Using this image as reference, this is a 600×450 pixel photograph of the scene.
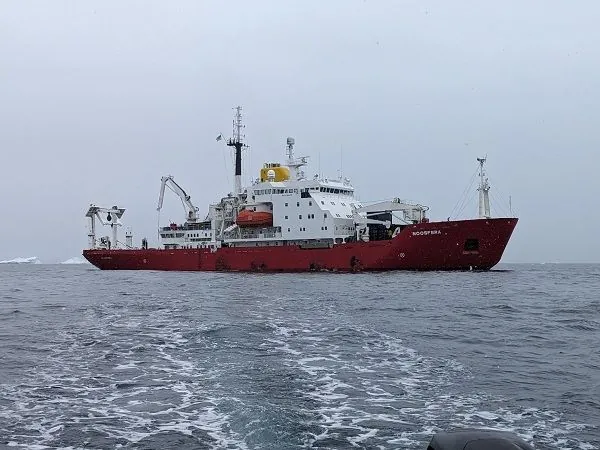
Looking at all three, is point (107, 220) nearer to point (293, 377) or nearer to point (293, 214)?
point (293, 214)

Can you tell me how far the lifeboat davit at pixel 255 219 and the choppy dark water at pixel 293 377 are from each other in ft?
103

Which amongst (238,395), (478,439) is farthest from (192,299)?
(478,439)

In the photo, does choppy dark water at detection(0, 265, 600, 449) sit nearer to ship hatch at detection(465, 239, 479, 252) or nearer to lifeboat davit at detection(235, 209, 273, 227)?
ship hatch at detection(465, 239, 479, 252)

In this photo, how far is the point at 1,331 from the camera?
15.2 m

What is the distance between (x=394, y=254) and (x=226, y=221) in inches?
812

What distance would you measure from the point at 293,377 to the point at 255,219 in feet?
136

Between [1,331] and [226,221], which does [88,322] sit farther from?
[226,221]

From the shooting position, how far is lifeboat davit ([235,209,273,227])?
50.5m

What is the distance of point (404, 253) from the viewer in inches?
1645

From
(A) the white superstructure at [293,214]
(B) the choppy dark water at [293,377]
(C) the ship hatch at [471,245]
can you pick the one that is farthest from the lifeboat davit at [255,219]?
(B) the choppy dark water at [293,377]

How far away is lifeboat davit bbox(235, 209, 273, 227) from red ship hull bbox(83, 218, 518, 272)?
8.28ft

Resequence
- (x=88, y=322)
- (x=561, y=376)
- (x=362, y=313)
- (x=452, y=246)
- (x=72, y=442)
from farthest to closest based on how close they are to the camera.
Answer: (x=452, y=246) → (x=362, y=313) → (x=88, y=322) → (x=561, y=376) → (x=72, y=442)

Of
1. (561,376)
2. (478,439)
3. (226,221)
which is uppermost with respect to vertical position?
(226,221)

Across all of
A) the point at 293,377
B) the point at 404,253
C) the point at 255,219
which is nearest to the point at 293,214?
the point at 255,219
